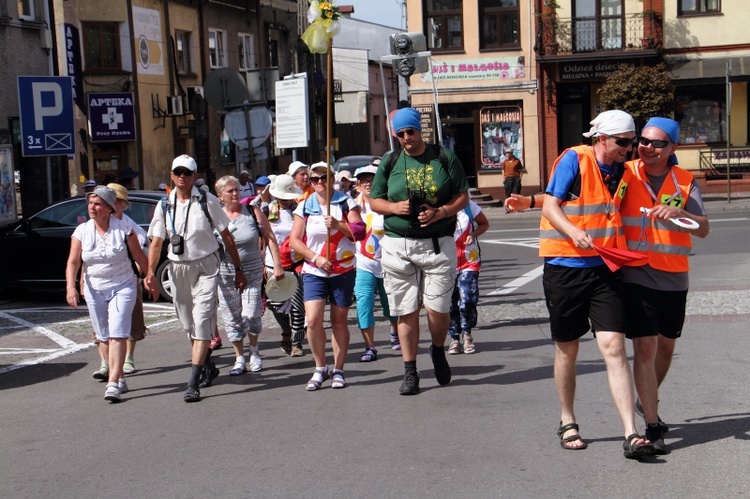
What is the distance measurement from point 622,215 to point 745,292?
712 centimetres

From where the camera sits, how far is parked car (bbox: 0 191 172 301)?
1480 centimetres

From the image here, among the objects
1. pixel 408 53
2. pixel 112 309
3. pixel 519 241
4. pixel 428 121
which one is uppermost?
pixel 408 53

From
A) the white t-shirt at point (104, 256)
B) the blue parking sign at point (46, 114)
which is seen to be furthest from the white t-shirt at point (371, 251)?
the blue parking sign at point (46, 114)

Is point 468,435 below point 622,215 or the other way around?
below

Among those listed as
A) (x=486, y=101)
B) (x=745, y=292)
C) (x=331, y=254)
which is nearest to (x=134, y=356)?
(x=331, y=254)

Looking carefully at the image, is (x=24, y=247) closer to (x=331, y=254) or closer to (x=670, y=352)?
(x=331, y=254)

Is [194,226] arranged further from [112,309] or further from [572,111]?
[572,111]

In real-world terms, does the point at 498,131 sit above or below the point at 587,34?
below

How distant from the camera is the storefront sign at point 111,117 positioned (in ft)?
91.6

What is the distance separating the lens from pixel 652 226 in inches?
238

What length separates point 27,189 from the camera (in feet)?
79.7

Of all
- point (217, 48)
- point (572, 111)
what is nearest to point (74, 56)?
point (217, 48)

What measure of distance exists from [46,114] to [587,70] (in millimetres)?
20739

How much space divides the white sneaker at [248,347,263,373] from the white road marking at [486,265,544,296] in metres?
5.20
